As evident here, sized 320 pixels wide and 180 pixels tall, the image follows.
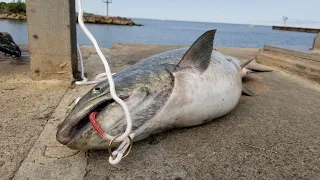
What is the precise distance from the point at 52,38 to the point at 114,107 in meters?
2.19

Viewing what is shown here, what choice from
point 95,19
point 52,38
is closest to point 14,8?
point 95,19

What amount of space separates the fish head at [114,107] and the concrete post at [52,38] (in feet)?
5.90

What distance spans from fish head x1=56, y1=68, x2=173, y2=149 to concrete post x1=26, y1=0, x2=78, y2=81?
1.80 m

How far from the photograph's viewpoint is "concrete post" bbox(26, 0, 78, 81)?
345 cm

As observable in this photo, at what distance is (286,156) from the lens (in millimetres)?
1981

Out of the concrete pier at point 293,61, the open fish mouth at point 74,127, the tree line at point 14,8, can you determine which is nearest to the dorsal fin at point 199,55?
the open fish mouth at point 74,127

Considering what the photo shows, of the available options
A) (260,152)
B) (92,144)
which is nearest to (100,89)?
(92,144)

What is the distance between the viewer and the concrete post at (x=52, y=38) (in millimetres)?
3453

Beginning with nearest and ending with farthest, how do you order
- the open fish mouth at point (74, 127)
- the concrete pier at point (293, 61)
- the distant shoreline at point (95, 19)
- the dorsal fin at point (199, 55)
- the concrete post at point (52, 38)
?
1. the open fish mouth at point (74, 127)
2. the dorsal fin at point (199, 55)
3. the concrete post at point (52, 38)
4. the concrete pier at point (293, 61)
5. the distant shoreline at point (95, 19)

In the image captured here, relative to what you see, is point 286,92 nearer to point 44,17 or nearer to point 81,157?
point 81,157

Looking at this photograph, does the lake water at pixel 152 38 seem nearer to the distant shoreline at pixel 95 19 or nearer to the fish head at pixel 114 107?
the fish head at pixel 114 107

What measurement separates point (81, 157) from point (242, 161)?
1114mm

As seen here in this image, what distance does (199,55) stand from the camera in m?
2.32

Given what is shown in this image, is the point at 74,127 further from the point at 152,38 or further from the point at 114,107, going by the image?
the point at 152,38
